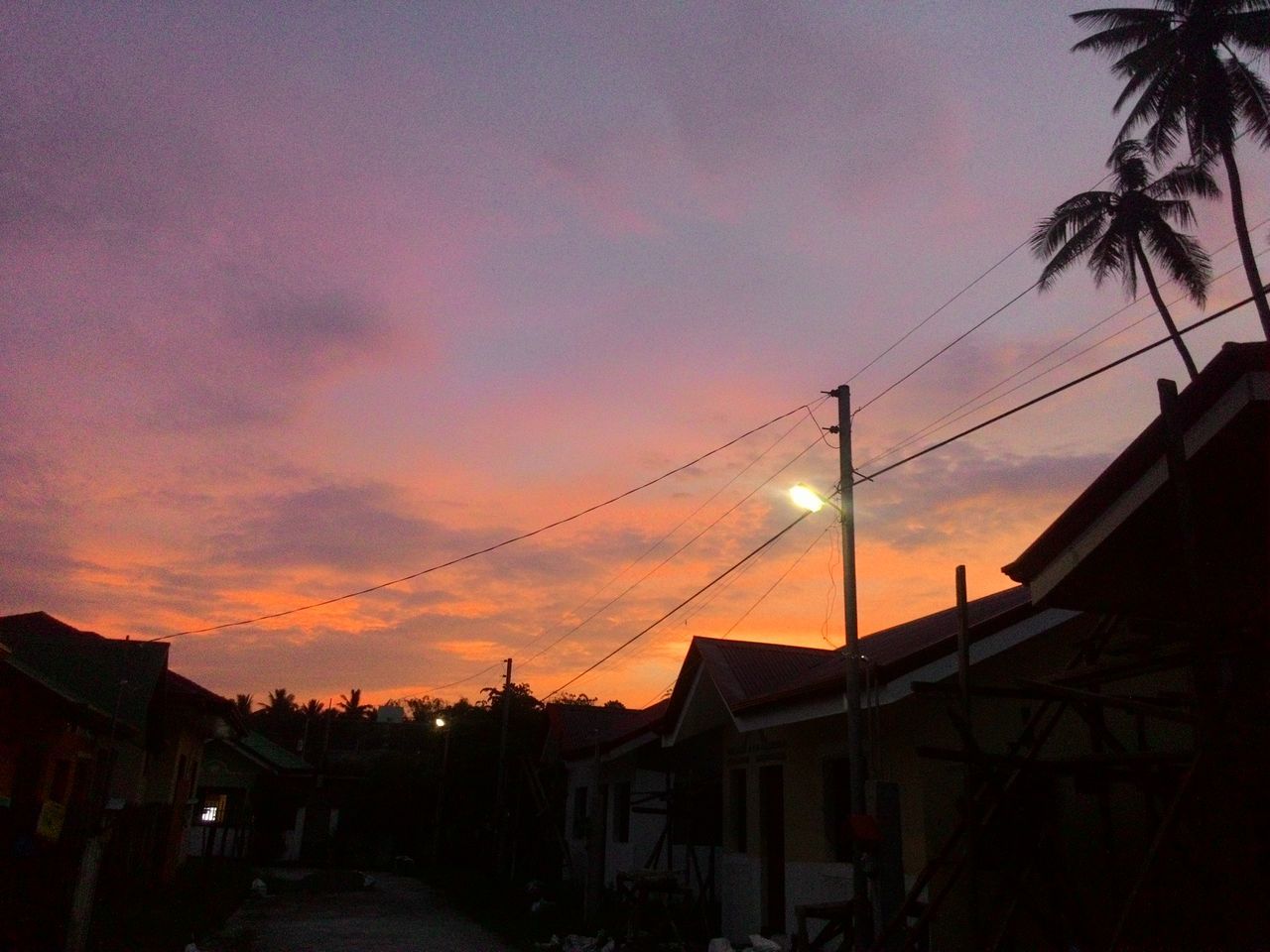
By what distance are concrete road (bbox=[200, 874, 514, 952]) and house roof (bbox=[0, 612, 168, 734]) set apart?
4274mm

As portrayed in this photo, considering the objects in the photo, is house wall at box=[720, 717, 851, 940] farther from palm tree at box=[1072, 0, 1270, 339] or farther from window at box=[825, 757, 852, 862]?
palm tree at box=[1072, 0, 1270, 339]

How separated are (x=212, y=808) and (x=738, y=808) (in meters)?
29.0

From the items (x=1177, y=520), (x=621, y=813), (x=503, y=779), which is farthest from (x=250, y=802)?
(x=1177, y=520)

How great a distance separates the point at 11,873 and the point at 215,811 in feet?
93.1

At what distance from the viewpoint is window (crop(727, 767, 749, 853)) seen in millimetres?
17078

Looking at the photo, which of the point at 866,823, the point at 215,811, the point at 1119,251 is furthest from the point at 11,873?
the point at 215,811

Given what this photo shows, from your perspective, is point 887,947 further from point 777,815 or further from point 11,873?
point 11,873

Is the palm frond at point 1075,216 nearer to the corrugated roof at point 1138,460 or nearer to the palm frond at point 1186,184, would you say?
the palm frond at point 1186,184

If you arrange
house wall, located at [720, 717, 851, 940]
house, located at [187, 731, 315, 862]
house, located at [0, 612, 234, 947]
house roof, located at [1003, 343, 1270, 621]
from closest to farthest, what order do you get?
house roof, located at [1003, 343, 1270, 621], house, located at [0, 612, 234, 947], house wall, located at [720, 717, 851, 940], house, located at [187, 731, 315, 862]

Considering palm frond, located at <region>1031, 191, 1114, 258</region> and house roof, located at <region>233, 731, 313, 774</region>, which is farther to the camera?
house roof, located at <region>233, 731, 313, 774</region>

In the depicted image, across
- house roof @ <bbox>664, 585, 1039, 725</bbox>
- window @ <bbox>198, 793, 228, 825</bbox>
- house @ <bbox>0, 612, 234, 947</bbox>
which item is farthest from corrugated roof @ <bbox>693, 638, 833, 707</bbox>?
window @ <bbox>198, 793, 228, 825</bbox>

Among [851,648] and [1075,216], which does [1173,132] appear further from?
[851,648]

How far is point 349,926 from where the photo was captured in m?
18.2

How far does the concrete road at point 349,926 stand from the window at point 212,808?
15.2m
